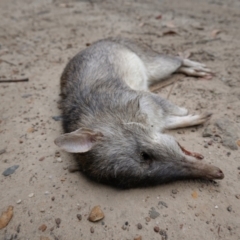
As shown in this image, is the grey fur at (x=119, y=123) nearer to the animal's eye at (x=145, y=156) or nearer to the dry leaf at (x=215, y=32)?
the animal's eye at (x=145, y=156)

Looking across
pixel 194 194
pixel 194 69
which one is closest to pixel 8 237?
pixel 194 194

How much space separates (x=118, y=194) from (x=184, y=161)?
2.38 ft

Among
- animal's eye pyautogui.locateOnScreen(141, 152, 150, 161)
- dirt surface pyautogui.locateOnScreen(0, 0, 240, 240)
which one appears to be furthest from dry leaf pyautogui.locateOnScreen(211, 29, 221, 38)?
animal's eye pyautogui.locateOnScreen(141, 152, 150, 161)

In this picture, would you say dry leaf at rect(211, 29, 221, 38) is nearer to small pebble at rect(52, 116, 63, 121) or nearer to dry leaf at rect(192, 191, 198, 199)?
small pebble at rect(52, 116, 63, 121)

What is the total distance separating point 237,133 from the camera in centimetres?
318

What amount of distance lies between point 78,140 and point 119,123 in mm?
528

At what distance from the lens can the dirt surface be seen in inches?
94.7

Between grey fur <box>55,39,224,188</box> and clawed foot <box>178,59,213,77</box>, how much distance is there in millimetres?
36

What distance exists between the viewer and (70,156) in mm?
3170

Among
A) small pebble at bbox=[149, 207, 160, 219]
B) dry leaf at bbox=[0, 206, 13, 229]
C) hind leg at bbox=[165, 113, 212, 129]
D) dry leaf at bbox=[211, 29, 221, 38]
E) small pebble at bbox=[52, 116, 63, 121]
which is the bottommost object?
dry leaf at bbox=[0, 206, 13, 229]

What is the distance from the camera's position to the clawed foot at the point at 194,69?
4469 mm

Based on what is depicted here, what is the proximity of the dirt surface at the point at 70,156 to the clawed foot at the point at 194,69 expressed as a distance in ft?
0.47

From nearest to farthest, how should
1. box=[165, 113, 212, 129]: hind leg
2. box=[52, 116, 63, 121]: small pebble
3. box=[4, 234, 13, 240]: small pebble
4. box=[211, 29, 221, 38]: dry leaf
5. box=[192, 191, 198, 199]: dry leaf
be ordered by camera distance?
box=[4, 234, 13, 240]: small pebble < box=[192, 191, 198, 199]: dry leaf < box=[165, 113, 212, 129]: hind leg < box=[52, 116, 63, 121]: small pebble < box=[211, 29, 221, 38]: dry leaf

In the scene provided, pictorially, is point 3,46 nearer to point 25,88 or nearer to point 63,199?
point 25,88
